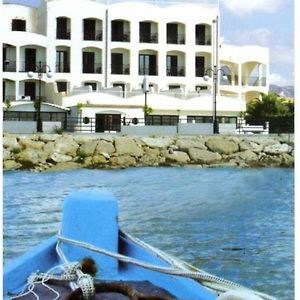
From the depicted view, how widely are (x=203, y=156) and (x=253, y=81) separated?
21 centimetres

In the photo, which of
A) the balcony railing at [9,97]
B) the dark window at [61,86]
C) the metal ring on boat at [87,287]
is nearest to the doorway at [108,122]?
the dark window at [61,86]

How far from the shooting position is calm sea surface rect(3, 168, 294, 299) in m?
1.51

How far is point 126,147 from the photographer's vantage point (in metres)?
1.75

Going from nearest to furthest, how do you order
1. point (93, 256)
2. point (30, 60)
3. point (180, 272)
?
point (180, 272), point (93, 256), point (30, 60)

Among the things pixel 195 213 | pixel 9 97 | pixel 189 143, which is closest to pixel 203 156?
pixel 189 143

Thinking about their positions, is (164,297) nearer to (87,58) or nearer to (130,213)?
(130,213)

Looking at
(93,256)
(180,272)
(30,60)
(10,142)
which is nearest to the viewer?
(180,272)

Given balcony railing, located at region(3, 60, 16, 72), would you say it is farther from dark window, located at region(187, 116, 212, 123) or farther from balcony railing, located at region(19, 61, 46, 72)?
dark window, located at region(187, 116, 212, 123)

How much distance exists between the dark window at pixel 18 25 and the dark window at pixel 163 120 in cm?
41

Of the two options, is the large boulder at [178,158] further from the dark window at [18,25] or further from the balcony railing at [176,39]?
the dark window at [18,25]

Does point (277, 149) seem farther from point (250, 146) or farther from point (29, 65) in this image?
point (29, 65)

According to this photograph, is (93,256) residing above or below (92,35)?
below

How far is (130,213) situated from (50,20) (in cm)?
49

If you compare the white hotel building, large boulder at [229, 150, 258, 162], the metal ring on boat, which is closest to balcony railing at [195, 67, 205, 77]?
the white hotel building
